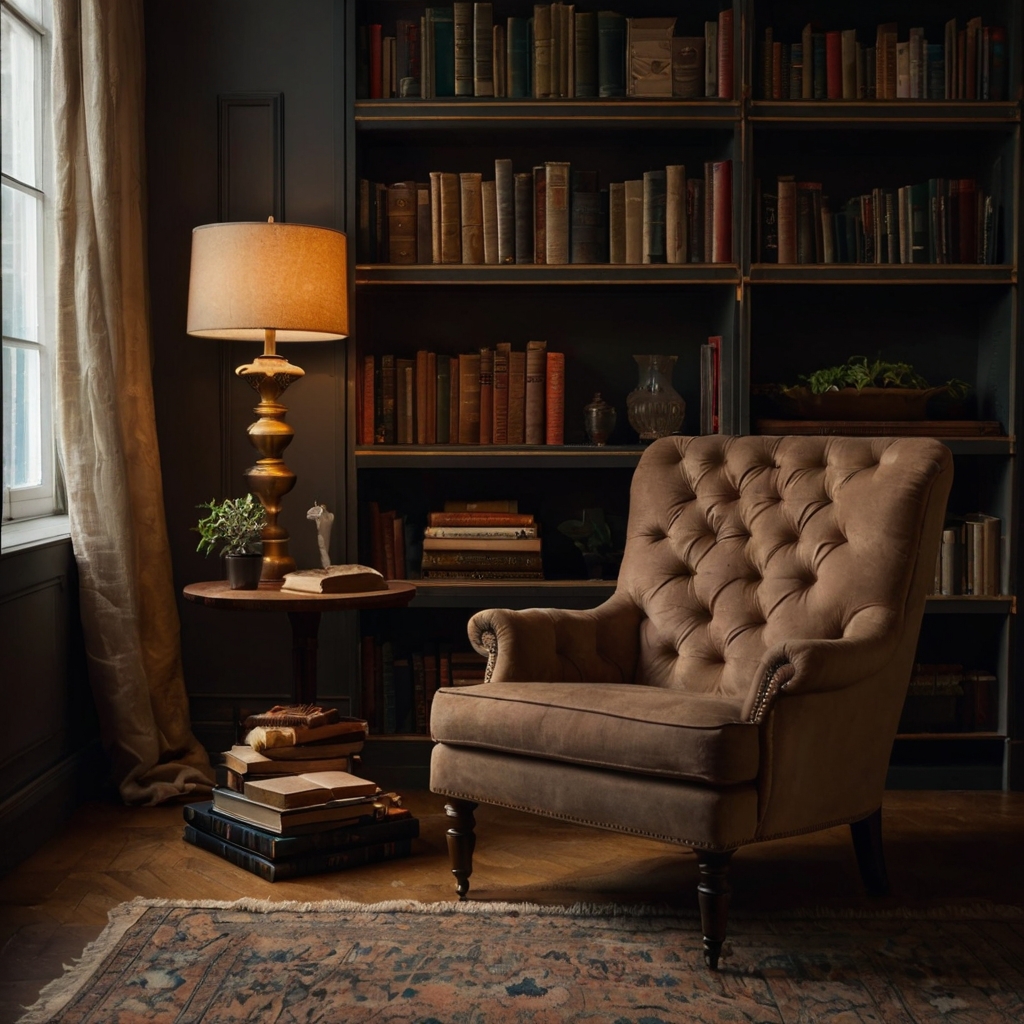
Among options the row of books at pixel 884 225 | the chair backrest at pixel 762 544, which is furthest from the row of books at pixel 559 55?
the chair backrest at pixel 762 544

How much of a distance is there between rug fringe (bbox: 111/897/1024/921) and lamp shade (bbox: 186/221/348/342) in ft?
4.59

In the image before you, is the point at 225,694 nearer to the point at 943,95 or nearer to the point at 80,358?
the point at 80,358

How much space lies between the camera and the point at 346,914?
253 centimetres

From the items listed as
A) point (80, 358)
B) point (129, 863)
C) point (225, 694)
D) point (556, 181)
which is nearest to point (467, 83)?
point (556, 181)

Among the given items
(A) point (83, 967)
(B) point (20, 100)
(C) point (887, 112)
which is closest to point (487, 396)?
(C) point (887, 112)

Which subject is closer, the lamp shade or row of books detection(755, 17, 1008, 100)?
the lamp shade

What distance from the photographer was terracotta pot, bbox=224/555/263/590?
10.6 ft

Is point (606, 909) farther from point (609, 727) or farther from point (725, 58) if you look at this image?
point (725, 58)

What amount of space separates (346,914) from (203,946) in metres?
0.30

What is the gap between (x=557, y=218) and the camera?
359 centimetres

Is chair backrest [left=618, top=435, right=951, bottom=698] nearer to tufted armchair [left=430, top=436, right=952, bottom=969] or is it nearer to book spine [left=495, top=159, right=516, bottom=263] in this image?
tufted armchair [left=430, top=436, right=952, bottom=969]

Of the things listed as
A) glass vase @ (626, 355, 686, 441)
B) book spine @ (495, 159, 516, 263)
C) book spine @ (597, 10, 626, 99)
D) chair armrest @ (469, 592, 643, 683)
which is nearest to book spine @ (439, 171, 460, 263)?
book spine @ (495, 159, 516, 263)

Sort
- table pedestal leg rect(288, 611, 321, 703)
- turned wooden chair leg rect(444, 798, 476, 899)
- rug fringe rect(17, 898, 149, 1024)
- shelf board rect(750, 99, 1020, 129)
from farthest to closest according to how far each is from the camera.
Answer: shelf board rect(750, 99, 1020, 129)
table pedestal leg rect(288, 611, 321, 703)
turned wooden chair leg rect(444, 798, 476, 899)
rug fringe rect(17, 898, 149, 1024)

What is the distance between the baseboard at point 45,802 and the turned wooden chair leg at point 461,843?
993 millimetres
